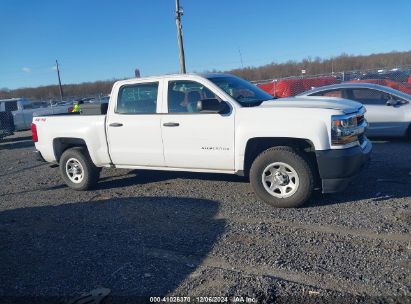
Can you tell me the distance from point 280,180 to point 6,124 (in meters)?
15.0

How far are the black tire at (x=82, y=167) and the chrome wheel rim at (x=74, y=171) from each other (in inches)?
1.0

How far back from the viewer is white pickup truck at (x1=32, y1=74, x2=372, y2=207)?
4.91 m

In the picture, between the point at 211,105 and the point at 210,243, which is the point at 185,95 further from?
the point at 210,243

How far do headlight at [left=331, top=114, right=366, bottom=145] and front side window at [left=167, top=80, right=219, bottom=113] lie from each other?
1.85 metres

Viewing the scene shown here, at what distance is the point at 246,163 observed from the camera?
5.55m

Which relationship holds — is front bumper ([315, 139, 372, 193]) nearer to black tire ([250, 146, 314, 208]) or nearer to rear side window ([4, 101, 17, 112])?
black tire ([250, 146, 314, 208])

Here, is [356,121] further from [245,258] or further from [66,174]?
[66,174]

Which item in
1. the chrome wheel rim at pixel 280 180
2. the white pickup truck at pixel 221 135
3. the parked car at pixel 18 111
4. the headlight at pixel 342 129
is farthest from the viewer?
the parked car at pixel 18 111

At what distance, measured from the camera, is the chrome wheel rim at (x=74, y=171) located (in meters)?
7.04

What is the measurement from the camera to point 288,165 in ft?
16.8

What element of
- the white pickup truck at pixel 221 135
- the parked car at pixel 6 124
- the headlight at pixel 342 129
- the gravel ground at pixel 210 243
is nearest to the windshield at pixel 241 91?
the white pickup truck at pixel 221 135

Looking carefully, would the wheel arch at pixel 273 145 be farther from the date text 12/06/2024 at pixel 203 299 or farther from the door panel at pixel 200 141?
the date text 12/06/2024 at pixel 203 299

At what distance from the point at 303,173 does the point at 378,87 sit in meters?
5.74

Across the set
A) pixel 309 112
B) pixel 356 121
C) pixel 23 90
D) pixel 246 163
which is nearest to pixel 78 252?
pixel 246 163
